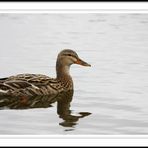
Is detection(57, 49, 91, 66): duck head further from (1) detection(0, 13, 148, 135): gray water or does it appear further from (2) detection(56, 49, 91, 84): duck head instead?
(1) detection(0, 13, 148, 135): gray water

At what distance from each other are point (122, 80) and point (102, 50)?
2.98 meters

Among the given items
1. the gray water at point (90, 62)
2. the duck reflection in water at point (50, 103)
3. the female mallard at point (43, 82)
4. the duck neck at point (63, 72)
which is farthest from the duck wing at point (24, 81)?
the gray water at point (90, 62)

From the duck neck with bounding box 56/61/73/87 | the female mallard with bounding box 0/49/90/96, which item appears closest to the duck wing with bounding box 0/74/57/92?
the female mallard with bounding box 0/49/90/96

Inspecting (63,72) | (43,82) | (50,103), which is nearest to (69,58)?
(63,72)

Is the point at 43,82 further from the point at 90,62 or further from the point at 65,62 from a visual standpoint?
the point at 90,62

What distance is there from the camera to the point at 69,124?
13.7 metres

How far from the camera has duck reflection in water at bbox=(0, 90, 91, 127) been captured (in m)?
14.2

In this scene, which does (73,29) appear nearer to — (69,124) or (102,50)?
(102,50)

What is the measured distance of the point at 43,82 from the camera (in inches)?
645

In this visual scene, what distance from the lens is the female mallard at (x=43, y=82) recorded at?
16.0 m

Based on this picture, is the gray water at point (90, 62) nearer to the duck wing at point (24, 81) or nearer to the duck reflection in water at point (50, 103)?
the duck reflection in water at point (50, 103)

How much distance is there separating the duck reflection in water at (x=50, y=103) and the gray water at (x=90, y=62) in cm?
13

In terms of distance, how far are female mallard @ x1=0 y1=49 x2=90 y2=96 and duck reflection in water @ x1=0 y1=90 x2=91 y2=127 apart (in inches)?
5.8

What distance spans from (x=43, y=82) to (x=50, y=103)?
95 centimetres
